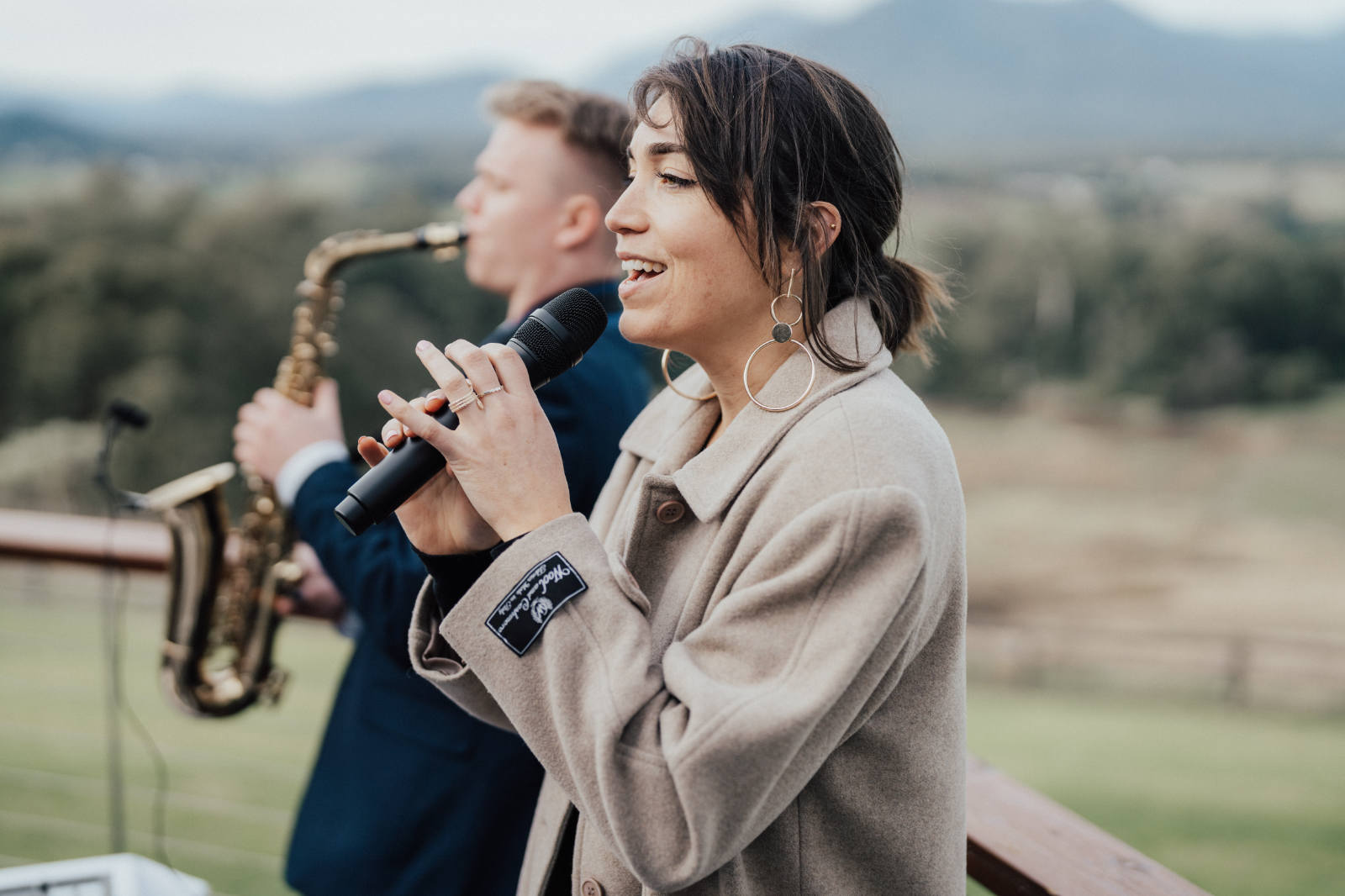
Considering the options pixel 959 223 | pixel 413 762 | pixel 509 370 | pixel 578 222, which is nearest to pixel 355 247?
pixel 578 222

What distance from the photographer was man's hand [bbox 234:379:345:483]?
68.8 inches

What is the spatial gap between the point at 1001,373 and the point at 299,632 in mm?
11818

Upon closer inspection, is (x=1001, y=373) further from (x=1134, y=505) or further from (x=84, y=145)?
(x=84, y=145)

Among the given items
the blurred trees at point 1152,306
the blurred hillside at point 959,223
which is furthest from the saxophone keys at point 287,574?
the blurred trees at point 1152,306

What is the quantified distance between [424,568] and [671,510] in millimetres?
521

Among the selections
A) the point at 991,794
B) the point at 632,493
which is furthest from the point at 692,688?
the point at 991,794

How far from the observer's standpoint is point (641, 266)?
1124 millimetres

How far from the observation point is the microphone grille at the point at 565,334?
3.72 feet

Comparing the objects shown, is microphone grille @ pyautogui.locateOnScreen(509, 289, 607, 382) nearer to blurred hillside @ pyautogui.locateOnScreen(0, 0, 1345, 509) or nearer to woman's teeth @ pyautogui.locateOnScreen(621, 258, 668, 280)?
woman's teeth @ pyautogui.locateOnScreen(621, 258, 668, 280)

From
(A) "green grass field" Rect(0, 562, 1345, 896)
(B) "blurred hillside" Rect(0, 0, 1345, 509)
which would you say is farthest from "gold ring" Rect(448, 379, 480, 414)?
(B) "blurred hillside" Rect(0, 0, 1345, 509)

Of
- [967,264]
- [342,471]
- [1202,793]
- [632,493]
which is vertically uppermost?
[632,493]

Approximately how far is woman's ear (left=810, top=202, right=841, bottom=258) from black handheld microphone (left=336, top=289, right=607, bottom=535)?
26 cm

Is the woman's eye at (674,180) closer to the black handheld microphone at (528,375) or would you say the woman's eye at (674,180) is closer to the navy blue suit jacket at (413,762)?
the black handheld microphone at (528,375)

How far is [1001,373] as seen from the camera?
611 inches
